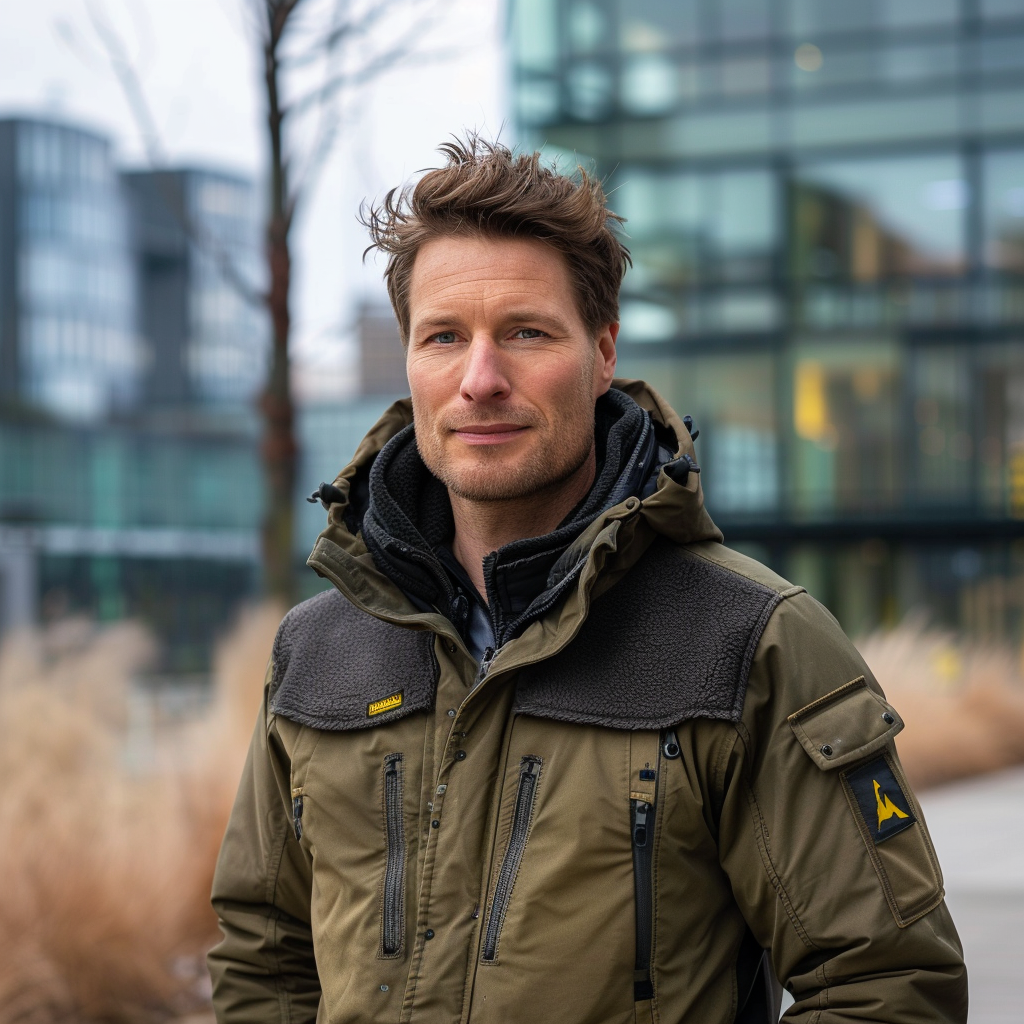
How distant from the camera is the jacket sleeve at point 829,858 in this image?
1.76 metres

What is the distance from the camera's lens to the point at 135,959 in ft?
15.2

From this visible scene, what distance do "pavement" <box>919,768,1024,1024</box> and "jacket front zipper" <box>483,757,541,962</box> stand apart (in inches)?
142

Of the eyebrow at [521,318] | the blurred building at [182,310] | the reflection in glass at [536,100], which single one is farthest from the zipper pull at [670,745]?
the blurred building at [182,310]

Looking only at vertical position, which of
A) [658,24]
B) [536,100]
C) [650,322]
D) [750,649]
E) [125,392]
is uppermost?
[658,24]

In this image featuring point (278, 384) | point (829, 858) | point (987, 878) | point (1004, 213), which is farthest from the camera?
point (1004, 213)

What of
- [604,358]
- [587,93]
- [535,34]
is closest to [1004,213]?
[587,93]

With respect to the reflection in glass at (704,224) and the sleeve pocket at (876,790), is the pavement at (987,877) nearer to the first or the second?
the sleeve pocket at (876,790)

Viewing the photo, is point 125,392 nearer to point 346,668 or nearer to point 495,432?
→ point 346,668

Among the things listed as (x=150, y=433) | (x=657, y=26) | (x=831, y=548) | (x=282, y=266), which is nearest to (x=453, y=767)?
(x=282, y=266)

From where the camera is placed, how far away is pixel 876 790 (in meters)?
1.82

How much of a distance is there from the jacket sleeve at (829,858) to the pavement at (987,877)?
343 centimetres

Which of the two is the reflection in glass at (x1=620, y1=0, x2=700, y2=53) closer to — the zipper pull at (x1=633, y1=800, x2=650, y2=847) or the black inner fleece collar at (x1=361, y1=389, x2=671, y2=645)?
the black inner fleece collar at (x1=361, y1=389, x2=671, y2=645)

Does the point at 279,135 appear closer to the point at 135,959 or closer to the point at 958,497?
the point at 135,959

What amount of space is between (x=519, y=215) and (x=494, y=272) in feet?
0.32
